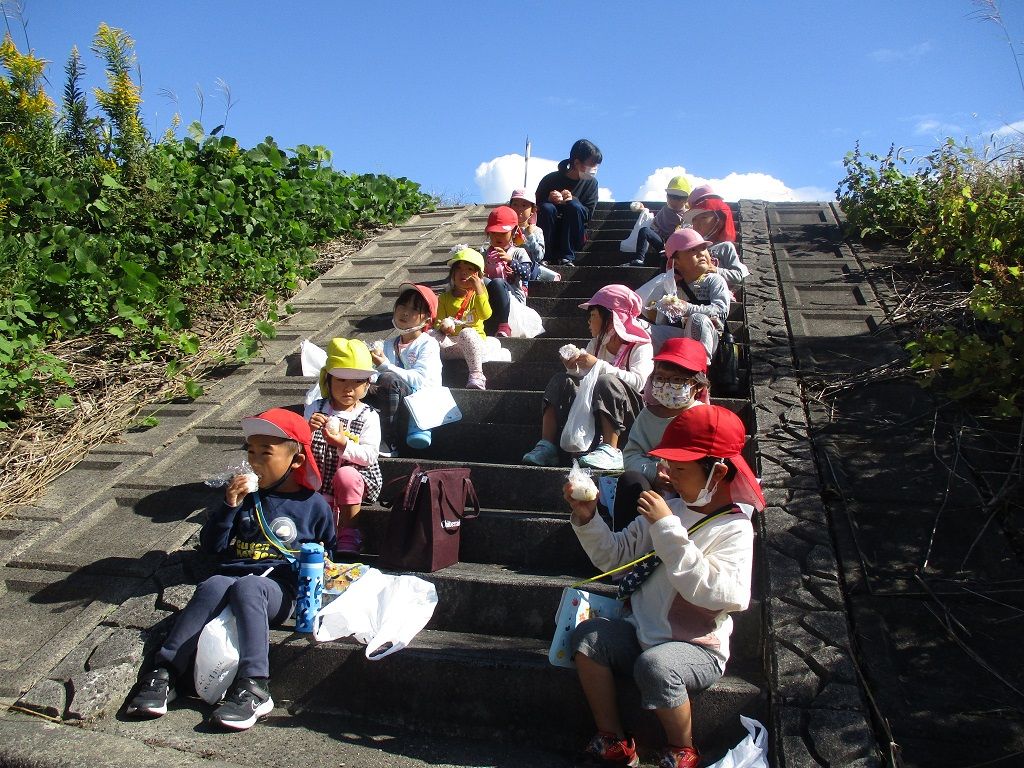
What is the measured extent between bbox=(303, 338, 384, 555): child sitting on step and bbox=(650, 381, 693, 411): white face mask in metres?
Result: 1.64

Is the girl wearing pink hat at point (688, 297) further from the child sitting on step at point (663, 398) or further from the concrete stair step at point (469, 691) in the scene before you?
the concrete stair step at point (469, 691)

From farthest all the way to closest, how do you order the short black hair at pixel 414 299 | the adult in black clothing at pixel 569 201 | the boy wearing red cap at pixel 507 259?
1. the adult in black clothing at pixel 569 201
2. the boy wearing red cap at pixel 507 259
3. the short black hair at pixel 414 299

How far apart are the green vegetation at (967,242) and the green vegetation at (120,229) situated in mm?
4958

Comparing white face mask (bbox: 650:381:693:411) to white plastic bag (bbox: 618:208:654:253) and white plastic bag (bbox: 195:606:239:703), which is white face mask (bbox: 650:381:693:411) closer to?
white plastic bag (bbox: 195:606:239:703)

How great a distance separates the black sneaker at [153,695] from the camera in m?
3.53

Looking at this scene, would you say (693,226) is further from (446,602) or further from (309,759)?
(309,759)

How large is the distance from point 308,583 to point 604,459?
1.72 metres

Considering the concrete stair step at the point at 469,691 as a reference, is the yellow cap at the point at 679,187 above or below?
above

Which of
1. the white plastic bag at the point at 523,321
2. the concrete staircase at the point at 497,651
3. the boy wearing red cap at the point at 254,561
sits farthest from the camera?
the white plastic bag at the point at 523,321

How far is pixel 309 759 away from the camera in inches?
129

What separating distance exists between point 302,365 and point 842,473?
384 centimetres

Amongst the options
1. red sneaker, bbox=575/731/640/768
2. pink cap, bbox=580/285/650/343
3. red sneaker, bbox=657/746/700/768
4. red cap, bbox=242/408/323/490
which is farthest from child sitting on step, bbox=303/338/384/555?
red sneaker, bbox=657/746/700/768

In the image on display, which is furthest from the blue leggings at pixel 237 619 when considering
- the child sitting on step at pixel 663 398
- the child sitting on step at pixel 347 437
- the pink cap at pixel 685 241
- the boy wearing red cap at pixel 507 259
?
the pink cap at pixel 685 241

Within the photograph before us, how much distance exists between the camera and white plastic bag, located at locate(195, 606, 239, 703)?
11.9 feet
